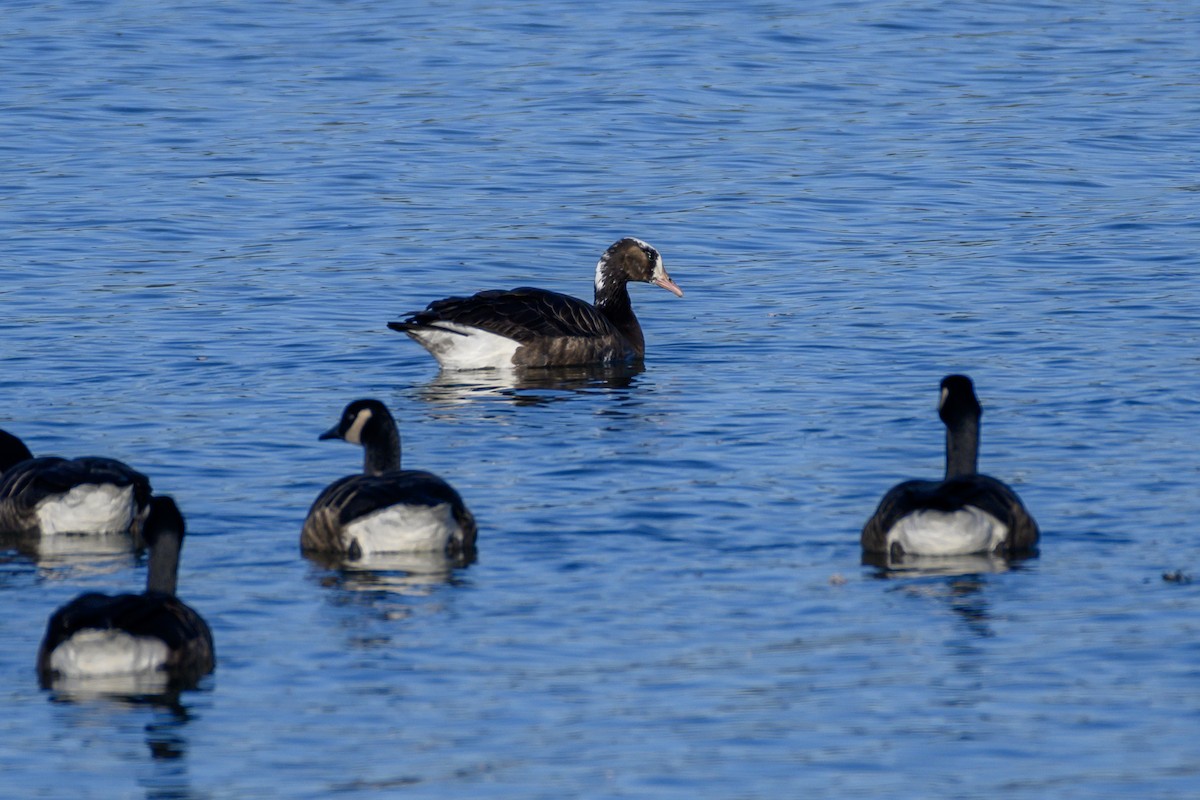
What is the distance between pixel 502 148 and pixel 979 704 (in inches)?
820

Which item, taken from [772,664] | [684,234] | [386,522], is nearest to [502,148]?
[684,234]

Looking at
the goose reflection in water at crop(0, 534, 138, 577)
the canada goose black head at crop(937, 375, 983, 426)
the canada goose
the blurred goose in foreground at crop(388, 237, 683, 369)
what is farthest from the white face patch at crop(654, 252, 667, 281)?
the canada goose

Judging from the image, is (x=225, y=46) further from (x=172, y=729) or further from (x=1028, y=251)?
(x=172, y=729)

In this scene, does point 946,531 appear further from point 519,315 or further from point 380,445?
point 519,315

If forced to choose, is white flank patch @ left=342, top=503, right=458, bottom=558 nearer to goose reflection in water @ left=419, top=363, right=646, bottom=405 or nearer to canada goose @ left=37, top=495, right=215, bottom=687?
canada goose @ left=37, top=495, right=215, bottom=687

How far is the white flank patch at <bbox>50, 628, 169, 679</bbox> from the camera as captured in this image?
10.9m

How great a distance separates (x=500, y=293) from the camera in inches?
792

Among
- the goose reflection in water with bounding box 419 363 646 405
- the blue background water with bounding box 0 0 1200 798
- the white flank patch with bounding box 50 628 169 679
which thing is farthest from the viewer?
the goose reflection in water with bounding box 419 363 646 405

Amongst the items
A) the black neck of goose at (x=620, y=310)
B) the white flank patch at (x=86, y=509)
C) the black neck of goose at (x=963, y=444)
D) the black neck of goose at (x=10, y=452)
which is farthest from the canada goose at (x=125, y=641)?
the black neck of goose at (x=620, y=310)

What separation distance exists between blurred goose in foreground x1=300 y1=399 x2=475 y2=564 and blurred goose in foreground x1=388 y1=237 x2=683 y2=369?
6.05m

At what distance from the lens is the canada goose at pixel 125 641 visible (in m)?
10.9

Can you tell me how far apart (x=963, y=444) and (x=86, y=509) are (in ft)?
19.2

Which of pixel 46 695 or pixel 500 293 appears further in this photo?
pixel 500 293

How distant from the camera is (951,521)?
42.6 ft
